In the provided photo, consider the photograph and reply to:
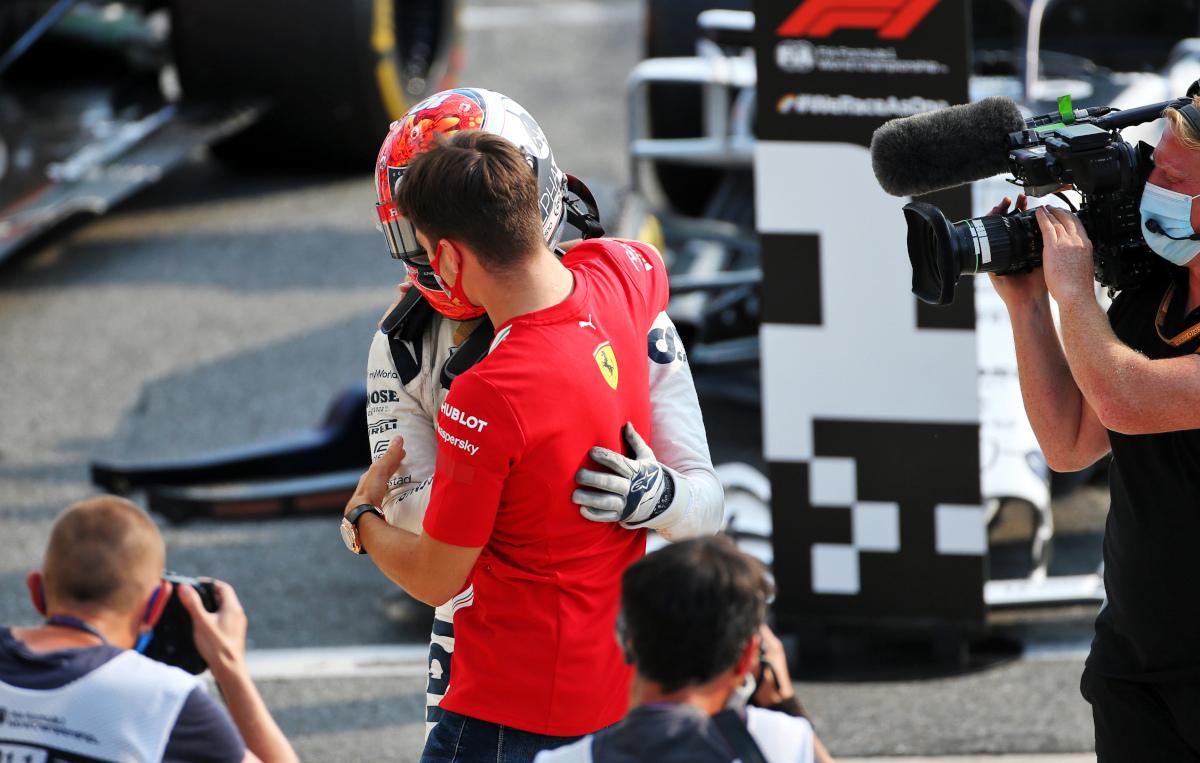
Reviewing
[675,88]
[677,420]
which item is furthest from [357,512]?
[675,88]

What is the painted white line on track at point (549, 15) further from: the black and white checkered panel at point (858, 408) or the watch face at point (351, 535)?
the watch face at point (351, 535)

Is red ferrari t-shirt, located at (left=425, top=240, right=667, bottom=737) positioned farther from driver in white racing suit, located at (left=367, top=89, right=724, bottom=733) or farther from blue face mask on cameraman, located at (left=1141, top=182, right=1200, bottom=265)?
blue face mask on cameraman, located at (left=1141, top=182, right=1200, bottom=265)

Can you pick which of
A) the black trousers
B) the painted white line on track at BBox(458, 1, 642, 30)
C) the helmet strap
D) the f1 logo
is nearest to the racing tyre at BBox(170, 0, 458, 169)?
the painted white line on track at BBox(458, 1, 642, 30)

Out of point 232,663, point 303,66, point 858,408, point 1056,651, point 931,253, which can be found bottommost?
point 1056,651

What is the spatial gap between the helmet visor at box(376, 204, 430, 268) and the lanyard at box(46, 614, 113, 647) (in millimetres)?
732

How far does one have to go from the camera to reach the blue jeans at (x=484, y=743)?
1.66 m

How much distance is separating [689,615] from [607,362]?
0.41 metres

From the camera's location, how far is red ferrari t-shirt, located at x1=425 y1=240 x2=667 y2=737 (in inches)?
60.2

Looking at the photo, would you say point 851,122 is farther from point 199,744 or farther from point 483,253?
point 199,744

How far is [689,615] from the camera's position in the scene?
53.5 inches

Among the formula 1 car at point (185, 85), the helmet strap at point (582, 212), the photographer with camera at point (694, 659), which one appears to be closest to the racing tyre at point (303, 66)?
the formula 1 car at point (185, 85)

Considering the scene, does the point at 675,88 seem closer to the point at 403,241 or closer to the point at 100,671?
the point at 403,241

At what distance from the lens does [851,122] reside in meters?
3.22

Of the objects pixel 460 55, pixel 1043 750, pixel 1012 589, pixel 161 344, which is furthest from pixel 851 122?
pixel 460 55
